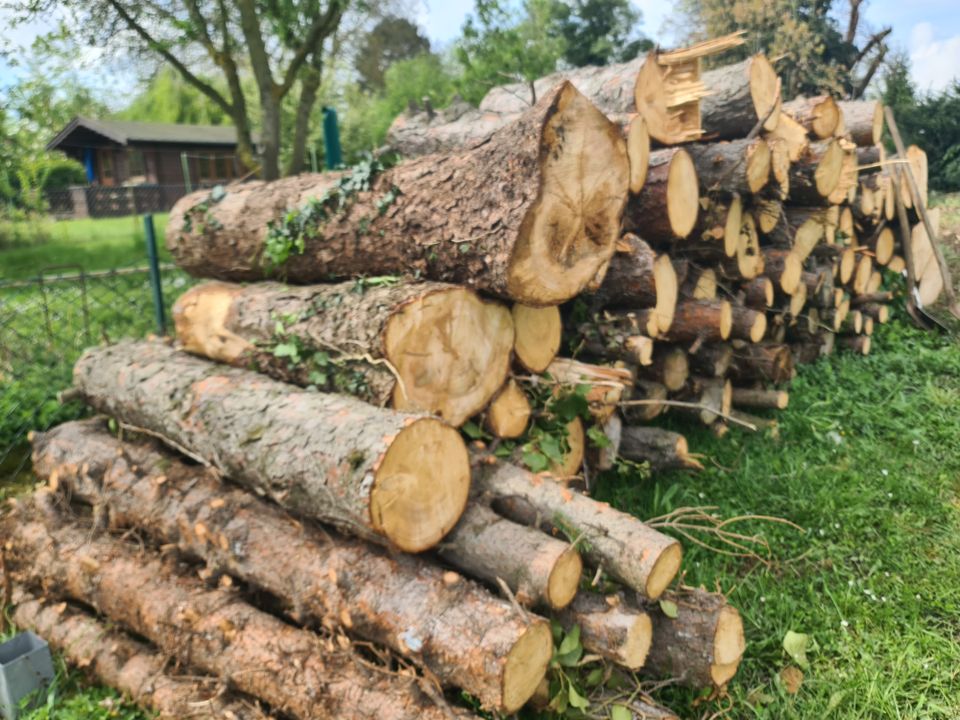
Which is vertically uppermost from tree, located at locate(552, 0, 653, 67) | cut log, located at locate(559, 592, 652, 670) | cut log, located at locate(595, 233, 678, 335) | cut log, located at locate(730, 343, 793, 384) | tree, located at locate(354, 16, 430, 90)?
tree, located at locate(354, 16, 430, 90)

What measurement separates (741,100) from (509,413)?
258 cm

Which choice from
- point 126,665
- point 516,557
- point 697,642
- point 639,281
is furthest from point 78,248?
point 697,642

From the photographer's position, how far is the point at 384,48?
34.8 metres

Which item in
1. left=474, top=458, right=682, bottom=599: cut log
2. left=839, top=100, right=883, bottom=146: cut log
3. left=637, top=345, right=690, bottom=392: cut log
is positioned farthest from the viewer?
left=839, top=100, right=883, bottom=146: cut log

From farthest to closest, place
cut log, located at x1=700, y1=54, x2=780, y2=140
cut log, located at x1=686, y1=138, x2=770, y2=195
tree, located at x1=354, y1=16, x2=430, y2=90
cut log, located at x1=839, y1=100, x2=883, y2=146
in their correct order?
tree, located at x1=354, y1=16, x2=430, y2=90 → cut log, located at x1=839, y1=100, x2=883, y2=146 → cut log, located at x1=700, y1=54, x2=780, y2=140 → cut log, located at x1=686, y1=138, x2=770, y2=195

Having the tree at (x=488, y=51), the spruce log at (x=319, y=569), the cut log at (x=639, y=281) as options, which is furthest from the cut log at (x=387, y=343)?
the tree at (x=488, y=51)

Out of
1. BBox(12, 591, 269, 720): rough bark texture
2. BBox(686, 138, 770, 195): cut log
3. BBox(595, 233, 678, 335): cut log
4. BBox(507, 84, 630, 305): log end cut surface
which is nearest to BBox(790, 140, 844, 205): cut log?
BBox(686, 138, 770, 195): cut log

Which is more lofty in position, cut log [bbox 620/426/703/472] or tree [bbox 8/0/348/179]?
tree [bbox 8/0/348/179]

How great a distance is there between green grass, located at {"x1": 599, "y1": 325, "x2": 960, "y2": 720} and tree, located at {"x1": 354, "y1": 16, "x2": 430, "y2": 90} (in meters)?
29.5

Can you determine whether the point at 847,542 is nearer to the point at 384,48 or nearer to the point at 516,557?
the point at 516,557

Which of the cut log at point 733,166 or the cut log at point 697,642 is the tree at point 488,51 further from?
the cut log at point 697,642

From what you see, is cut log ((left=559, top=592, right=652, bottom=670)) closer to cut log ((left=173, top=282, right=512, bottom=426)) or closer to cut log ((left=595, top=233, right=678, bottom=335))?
cut log ((left=173, top=282, right=512, bottom=426))

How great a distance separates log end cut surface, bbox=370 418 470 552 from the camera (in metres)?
2.21

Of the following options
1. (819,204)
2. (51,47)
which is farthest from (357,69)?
(819,204)
